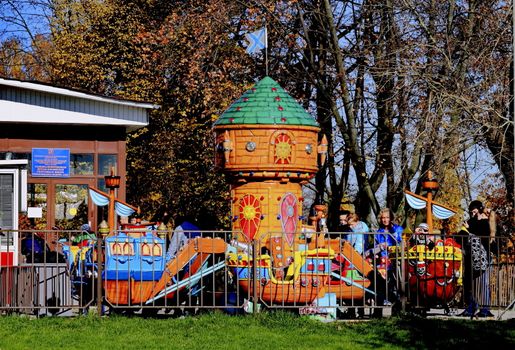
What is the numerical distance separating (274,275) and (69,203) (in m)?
11.5

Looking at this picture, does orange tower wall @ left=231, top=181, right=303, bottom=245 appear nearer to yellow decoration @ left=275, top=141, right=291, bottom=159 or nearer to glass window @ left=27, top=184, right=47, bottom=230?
yellow decoration @ left=275, top=141, right=291, bottom=159

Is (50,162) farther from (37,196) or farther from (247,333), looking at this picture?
(247,333)

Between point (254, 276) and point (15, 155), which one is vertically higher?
point (15, 155)

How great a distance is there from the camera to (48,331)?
1448 centimetres

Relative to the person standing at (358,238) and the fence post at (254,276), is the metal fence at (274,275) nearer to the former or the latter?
the fence post at (254,276)

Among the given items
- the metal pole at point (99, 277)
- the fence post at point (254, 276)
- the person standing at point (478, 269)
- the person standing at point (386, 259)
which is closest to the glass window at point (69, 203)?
the metal pole at point (99, 277)

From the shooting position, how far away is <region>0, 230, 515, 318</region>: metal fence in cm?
1672

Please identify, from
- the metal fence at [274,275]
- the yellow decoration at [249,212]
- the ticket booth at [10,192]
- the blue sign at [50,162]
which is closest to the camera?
the metal fence at [274,275]

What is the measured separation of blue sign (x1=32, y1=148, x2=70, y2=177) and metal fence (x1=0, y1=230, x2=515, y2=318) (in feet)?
30.5

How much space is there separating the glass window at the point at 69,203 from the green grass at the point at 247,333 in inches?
468

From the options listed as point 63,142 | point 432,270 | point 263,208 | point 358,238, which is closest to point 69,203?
point 63,142

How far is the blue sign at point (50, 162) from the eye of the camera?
2677 cm

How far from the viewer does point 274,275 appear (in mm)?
17078

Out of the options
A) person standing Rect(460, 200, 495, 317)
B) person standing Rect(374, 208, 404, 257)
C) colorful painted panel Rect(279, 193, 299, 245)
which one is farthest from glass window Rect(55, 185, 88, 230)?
person standing Rect(460, 200, 495, 317)
